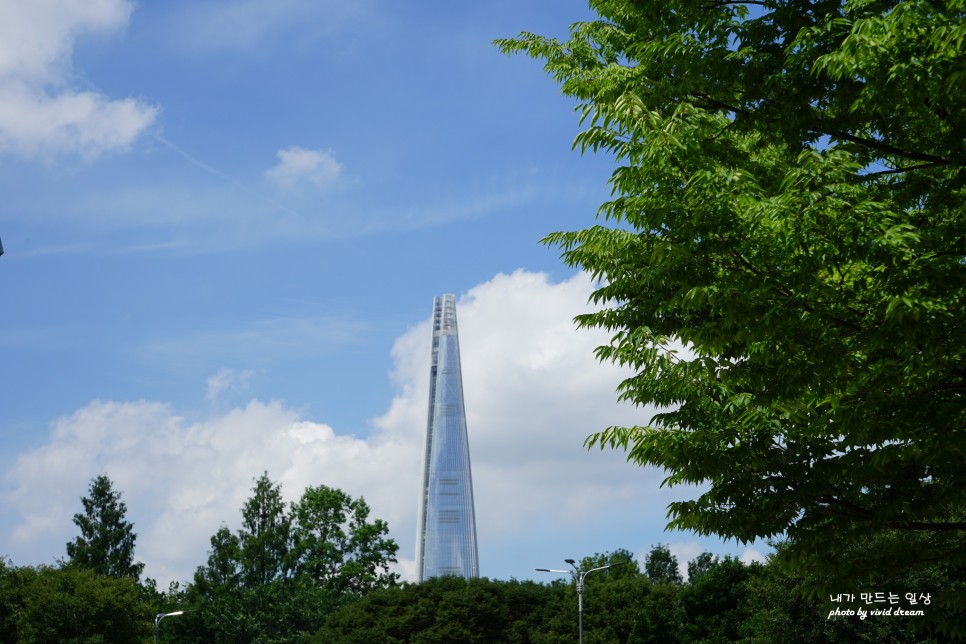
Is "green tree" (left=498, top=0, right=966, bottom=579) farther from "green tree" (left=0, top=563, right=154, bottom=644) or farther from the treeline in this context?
"green tree" (left=0, top=563, right=154, bottom=644)

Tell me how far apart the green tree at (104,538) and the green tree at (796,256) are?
66510 millimetres

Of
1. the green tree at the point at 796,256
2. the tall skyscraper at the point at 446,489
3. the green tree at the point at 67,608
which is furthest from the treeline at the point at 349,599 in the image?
the tall skyscraper at the point at 446,489

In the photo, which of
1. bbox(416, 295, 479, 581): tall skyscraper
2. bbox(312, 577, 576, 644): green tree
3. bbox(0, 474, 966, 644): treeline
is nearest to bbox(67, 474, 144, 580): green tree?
bbox(0, 474, 966, 644): treeline

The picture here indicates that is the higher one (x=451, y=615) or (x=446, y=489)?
Result: (x=446, y=489)

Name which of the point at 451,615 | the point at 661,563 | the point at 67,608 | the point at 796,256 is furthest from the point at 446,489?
the point at 796,256

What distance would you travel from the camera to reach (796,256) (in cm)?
871

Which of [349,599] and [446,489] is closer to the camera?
[349,599]

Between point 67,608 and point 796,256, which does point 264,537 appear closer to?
point 67,608

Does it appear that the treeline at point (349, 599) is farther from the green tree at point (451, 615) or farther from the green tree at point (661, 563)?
the green tree at point (661, 563)

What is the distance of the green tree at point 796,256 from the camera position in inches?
337

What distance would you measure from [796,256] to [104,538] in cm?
7238

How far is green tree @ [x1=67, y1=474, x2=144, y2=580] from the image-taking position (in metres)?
70.5

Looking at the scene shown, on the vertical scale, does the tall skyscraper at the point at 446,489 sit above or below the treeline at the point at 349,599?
above

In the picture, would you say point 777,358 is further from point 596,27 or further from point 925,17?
point 596,27
